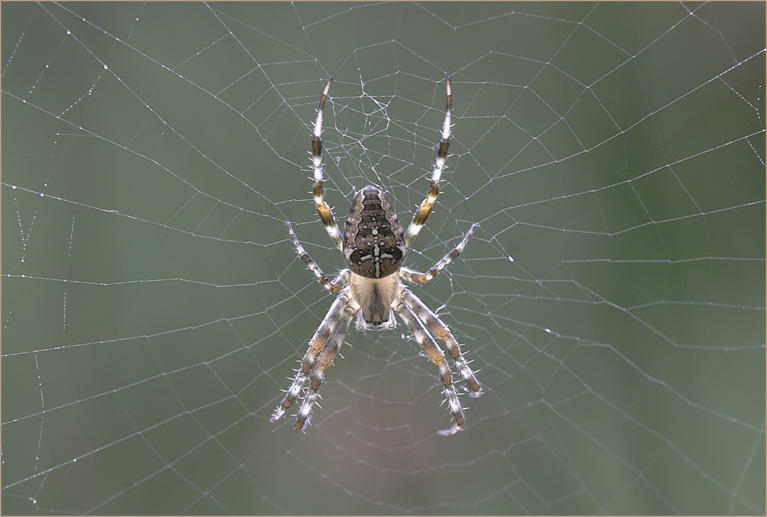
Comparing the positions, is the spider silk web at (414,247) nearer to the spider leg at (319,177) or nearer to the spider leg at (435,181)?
the spider leg at (435,181)

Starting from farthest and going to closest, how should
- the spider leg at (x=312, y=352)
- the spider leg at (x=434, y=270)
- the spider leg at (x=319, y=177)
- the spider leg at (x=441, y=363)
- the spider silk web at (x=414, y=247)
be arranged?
1. the spider silk web at (x=414, y=247)
2. the spider leg at (x=441, y=363)
3. the spider leg at (x=312, y=352)
4. the spider leg at (x=434, y=270)
5. the spider leg at (x=319, y=177)

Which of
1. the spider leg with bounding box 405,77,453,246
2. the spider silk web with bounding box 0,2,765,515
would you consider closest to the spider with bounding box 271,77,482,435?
the spider leg with bounding box 405,77,453,246

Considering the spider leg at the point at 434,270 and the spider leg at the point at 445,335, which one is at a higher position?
the spider leg at the point at 434,270

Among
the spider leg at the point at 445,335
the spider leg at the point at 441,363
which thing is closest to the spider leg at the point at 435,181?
the spider leg at the point at 445,335

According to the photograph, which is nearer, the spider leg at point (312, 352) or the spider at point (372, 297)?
the spider at point (372, 297)

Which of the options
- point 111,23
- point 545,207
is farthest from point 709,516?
point 111,23

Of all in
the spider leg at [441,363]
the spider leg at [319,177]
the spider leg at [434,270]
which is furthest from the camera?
the spider leg at [441,363]

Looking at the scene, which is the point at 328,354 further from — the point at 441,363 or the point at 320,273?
the point at 441,363
